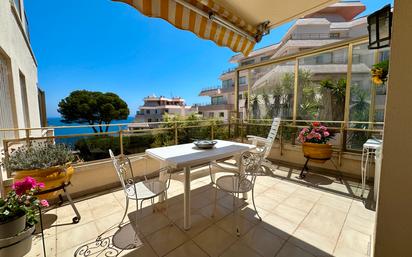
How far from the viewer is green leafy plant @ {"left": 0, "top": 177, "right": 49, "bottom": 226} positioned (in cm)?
110

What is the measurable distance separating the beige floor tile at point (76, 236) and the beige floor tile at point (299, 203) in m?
2.34

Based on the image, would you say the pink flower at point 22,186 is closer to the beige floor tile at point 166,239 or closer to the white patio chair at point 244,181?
the beige floor tile at point 166,239

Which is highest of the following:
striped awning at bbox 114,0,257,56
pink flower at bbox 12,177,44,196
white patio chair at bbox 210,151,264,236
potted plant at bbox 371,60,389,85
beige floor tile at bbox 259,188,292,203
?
striped awning at bbox 114,0,257,56

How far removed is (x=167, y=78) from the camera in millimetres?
43438

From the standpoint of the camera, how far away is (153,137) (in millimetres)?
3631

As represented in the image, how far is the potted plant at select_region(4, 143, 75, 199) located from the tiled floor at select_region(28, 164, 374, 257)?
51 centimetres

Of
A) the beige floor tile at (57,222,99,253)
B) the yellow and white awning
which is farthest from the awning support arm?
the beige floor tile at (57,222,99,253)

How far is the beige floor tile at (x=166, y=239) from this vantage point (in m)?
1.56

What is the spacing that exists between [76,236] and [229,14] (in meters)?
2.87

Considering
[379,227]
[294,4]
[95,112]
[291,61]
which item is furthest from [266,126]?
[95,112]

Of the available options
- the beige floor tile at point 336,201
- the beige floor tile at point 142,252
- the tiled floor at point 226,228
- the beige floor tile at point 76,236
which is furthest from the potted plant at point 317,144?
the beige floor tile at point 76,236

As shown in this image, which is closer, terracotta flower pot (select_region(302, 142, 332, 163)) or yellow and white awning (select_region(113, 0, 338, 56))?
yellow and white awning (select_region(113, 0, 338, 56))

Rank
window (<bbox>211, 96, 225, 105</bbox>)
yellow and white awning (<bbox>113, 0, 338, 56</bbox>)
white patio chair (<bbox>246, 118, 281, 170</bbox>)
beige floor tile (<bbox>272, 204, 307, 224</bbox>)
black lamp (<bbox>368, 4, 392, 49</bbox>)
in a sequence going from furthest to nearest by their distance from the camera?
window (<bbox>211, 96, 225, 105</bbox>), white patio chair (<bbox>246, 118, 281, 170</bbox>), beige floor tile (<bbox>272, 204, 307, 224</bbox>), yellow and white awning (<bbox>113, 0, 338, 56</bbox>), black lamp (<bbox>368, 4, 392, 49</bbox>)

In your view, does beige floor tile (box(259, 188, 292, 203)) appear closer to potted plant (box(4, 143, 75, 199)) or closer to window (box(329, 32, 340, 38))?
potted plant (box(4, 143, 75, 199))
